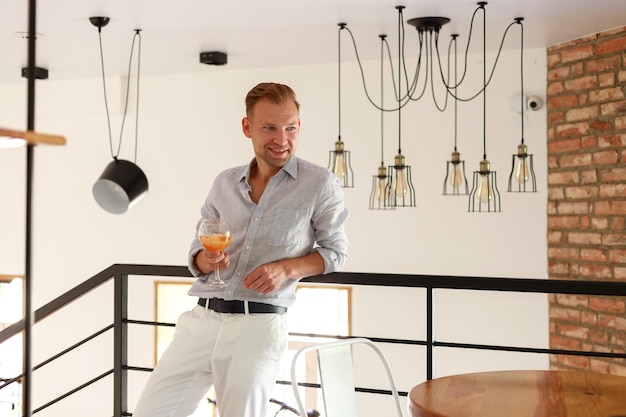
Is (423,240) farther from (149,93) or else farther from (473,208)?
(149,93)

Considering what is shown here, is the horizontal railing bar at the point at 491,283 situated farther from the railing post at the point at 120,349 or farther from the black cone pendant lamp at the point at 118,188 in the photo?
the black cone pendant lamp at the point at 118,188

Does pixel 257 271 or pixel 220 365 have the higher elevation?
pixel 257 271

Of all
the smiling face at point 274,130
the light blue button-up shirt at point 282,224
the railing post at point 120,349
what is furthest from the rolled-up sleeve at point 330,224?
the railing post at point 120,349

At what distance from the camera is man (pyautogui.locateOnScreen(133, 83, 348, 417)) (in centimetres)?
216

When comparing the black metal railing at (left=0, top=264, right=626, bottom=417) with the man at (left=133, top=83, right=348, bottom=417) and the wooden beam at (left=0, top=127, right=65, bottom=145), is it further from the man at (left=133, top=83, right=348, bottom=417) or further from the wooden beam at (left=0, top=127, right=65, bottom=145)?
the wooden beam at (left=0, top=127, right=65, bottom=145)

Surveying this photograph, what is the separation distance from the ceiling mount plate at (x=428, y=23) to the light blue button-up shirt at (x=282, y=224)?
89.7 inches

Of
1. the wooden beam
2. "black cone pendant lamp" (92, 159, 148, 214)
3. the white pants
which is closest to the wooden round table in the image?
the white pants

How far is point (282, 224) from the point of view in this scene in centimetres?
223

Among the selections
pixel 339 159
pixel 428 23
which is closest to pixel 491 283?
pixel 428 23

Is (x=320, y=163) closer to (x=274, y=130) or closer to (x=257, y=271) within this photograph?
(x=274, y=130)

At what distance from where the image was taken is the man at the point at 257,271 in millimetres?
2160

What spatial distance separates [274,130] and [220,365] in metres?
0.64

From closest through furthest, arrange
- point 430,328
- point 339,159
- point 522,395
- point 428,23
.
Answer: point 522,395 → point 430,328 → point 428,23 → point 339,159

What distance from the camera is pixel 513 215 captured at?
16.9 ft
